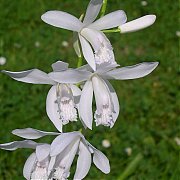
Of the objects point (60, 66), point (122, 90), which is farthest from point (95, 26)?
point (122, 90)

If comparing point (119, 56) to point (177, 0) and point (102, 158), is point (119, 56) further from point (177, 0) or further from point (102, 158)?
point (102, 158)

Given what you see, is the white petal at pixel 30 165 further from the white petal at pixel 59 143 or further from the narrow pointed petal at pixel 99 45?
the narrow pointed petal at pixel 99 45

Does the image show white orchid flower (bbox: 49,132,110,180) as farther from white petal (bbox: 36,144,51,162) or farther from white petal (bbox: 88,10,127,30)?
white petal (bbox: 88,10,127,30)

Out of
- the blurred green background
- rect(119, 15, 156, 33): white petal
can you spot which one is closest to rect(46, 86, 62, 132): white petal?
rect(119, 15, 156, 33): white petal

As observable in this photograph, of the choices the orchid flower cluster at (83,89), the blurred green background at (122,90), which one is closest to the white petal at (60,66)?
the orchid flower cluster at (83,89)

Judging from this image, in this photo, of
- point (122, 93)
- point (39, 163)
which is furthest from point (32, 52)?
point (39, 163)
